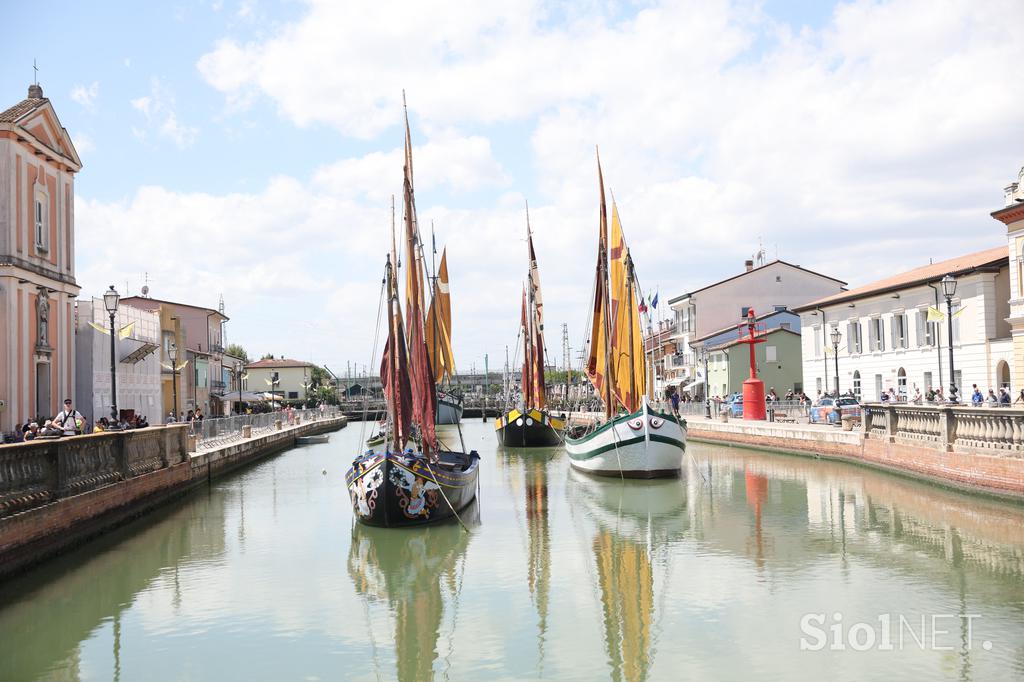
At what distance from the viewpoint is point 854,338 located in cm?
5088

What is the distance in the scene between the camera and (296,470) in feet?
127

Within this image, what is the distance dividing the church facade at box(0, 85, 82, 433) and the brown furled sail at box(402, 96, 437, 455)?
13.5m

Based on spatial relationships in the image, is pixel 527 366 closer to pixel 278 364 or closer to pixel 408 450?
pixel 408 450

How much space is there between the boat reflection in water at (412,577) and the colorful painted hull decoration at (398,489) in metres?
0.40

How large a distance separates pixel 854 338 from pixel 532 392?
17.9 m

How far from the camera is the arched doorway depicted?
126 ft

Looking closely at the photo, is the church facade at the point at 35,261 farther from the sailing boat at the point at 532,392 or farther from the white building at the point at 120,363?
the sailing boat at the point at 532,392

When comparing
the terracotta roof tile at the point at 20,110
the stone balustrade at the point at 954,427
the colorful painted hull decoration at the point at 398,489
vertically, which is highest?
the terracotta roof tile at the point at 20,110

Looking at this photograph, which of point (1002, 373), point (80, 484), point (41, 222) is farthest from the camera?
point (1002, 373)

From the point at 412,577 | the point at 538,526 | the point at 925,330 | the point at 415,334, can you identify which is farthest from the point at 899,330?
the point at 412,577

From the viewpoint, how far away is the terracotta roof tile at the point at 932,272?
40.3 metres

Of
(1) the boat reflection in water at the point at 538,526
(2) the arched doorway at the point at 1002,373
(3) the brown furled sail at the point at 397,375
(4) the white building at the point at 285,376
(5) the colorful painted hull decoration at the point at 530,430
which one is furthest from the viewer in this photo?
(4) the white building at the point at 285,376

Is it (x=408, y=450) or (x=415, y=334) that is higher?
(x=415, y=334)

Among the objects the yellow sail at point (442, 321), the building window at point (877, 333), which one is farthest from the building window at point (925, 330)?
the yellow sail at point (442, 321)
